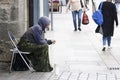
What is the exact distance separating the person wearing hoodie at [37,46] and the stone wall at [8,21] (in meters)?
0.54

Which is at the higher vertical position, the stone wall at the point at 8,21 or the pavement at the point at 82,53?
the stone wall at the point at 8,21

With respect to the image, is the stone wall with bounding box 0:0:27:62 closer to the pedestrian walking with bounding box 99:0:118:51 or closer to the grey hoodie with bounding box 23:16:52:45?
the grey hoodie with bounding box 23:16:52:45

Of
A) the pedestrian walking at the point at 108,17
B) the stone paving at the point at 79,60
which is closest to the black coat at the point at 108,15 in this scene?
the pedestrian walking at the point at 108,17

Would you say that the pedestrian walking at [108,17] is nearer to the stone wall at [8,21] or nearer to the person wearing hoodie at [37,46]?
the stone wall at [8,21]

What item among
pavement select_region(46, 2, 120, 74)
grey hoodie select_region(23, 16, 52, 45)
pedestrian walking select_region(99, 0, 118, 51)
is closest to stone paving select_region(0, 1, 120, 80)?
pavement select_region(46, 2, 120, 74)

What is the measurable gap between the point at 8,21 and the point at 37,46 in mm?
1085

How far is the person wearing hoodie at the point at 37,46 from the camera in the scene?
36.8ft

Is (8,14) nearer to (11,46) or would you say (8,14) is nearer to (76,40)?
(11,46)

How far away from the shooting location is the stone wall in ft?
38.6

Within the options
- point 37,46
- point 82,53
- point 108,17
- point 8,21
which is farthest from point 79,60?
point 108,17

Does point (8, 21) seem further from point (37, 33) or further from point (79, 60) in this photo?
point (79, 60)

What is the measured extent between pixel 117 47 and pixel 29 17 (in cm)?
374

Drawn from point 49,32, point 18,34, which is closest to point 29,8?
point 18,34

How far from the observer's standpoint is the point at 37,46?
1121 cm
